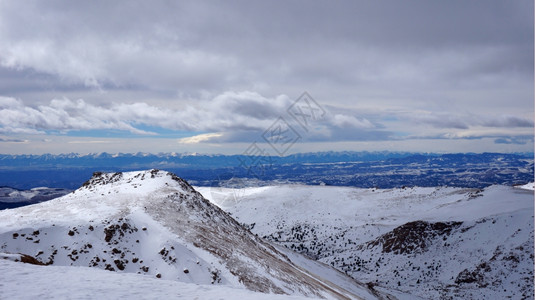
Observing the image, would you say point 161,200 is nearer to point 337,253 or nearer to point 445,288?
point 445,288

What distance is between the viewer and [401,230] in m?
74.4

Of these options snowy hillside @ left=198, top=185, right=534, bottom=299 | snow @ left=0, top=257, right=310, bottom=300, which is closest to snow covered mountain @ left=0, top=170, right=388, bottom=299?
snow @ left=0, top=257, right=310, bottom=300

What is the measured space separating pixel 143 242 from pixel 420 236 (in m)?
65.0

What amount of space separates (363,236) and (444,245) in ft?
75.8

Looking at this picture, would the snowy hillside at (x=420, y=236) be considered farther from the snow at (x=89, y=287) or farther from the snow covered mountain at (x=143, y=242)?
the snow at (x=89, y=287)

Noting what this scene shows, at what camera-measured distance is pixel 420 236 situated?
70.7 m

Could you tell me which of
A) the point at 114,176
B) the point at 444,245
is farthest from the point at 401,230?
the point at 114,176

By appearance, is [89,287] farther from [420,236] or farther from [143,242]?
[420,236]

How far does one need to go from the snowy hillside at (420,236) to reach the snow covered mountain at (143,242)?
3282 cm

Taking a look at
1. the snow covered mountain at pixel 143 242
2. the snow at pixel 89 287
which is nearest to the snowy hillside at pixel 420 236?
the snow covered mountain at pixel 143 242

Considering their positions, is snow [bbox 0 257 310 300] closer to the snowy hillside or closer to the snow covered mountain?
the snow covered mountain

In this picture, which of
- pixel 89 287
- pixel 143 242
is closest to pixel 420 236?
pixel 143 242

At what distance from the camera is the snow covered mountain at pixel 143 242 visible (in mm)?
23484

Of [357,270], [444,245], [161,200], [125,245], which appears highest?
[161,200]
